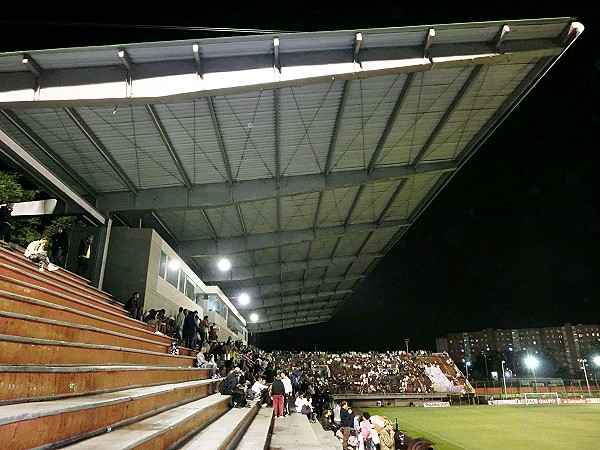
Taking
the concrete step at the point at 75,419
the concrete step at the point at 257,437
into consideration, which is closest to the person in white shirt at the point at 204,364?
the concrete step at the point at 257,437

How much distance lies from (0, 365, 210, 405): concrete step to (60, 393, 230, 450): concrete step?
0.67m

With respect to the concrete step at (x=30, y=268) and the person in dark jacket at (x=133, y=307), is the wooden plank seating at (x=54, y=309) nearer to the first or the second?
the concrete step at (x=30, y=268)

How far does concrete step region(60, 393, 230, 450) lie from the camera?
3.29m

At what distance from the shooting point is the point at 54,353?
4.64 m

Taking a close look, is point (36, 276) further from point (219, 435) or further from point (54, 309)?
point (219, 435)

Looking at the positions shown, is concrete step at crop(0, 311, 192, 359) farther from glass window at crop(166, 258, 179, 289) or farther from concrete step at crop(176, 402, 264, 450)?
glass window at crop(166, 258, 179, 289)

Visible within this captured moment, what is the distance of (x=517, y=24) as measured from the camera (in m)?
10.4

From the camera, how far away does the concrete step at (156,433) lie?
3291 mm

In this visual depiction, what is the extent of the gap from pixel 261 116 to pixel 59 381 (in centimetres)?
1012

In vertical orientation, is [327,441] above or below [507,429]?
above

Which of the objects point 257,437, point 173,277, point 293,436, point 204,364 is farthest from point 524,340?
point 257,437

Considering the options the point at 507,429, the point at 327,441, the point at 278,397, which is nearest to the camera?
the point at 327,441

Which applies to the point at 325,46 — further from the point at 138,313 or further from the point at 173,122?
the point at 138,313

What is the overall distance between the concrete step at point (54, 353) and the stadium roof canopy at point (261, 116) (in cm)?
629
